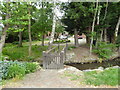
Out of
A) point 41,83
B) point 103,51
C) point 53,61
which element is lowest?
point 103,51

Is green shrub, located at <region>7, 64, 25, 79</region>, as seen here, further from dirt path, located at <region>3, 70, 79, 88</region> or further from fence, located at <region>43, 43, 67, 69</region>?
fence, located at <region>43, 43, 67, 69</region>

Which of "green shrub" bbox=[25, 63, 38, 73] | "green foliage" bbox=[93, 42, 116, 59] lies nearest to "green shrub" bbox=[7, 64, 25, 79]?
"green shrub" bbox=[25, 63, 38, 73]

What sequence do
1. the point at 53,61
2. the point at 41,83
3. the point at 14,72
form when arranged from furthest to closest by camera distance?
the point at 53,61, the point at 14,72, the point at 41,83

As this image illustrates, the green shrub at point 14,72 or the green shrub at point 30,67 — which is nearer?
the green shrub at point 14,72

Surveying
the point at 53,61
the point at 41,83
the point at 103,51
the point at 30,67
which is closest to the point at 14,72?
the point at 30,67

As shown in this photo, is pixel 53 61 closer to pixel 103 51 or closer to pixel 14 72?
pixel 14 72

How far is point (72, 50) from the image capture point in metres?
11.7

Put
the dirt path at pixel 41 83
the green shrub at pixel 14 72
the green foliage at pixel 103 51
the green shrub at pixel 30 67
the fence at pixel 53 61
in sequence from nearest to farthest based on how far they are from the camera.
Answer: the dirt path at pixel 41 83 < the green shrub at pixel 14 72 < the green shrub at pixel 30 67 < the fence at pixel 53 61 < the green foliage at pixel 103 51

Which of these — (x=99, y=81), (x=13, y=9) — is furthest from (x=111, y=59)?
(x=13, y=9)

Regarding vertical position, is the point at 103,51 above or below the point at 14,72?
below

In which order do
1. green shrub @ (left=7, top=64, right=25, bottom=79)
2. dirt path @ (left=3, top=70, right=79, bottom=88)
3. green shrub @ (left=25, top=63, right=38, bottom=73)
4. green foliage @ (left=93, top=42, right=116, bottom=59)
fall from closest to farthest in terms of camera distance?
dirt path @ (left=3, top=70, right=79, bottom=88), green shrub @ (left=7, top=64, right=25, bottom=79), green shrub @ (left=25, top=63, right=38, bottom=73), green foliage @ (left=93, top=42, right=116, bottom=59)

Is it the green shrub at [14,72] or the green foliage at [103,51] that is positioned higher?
the green shrub at [14,72]

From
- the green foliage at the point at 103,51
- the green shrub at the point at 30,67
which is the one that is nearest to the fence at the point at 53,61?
the green shrub at the point at 30,67

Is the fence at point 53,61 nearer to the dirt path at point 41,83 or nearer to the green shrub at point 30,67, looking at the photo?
the green shrub at point 30,67
